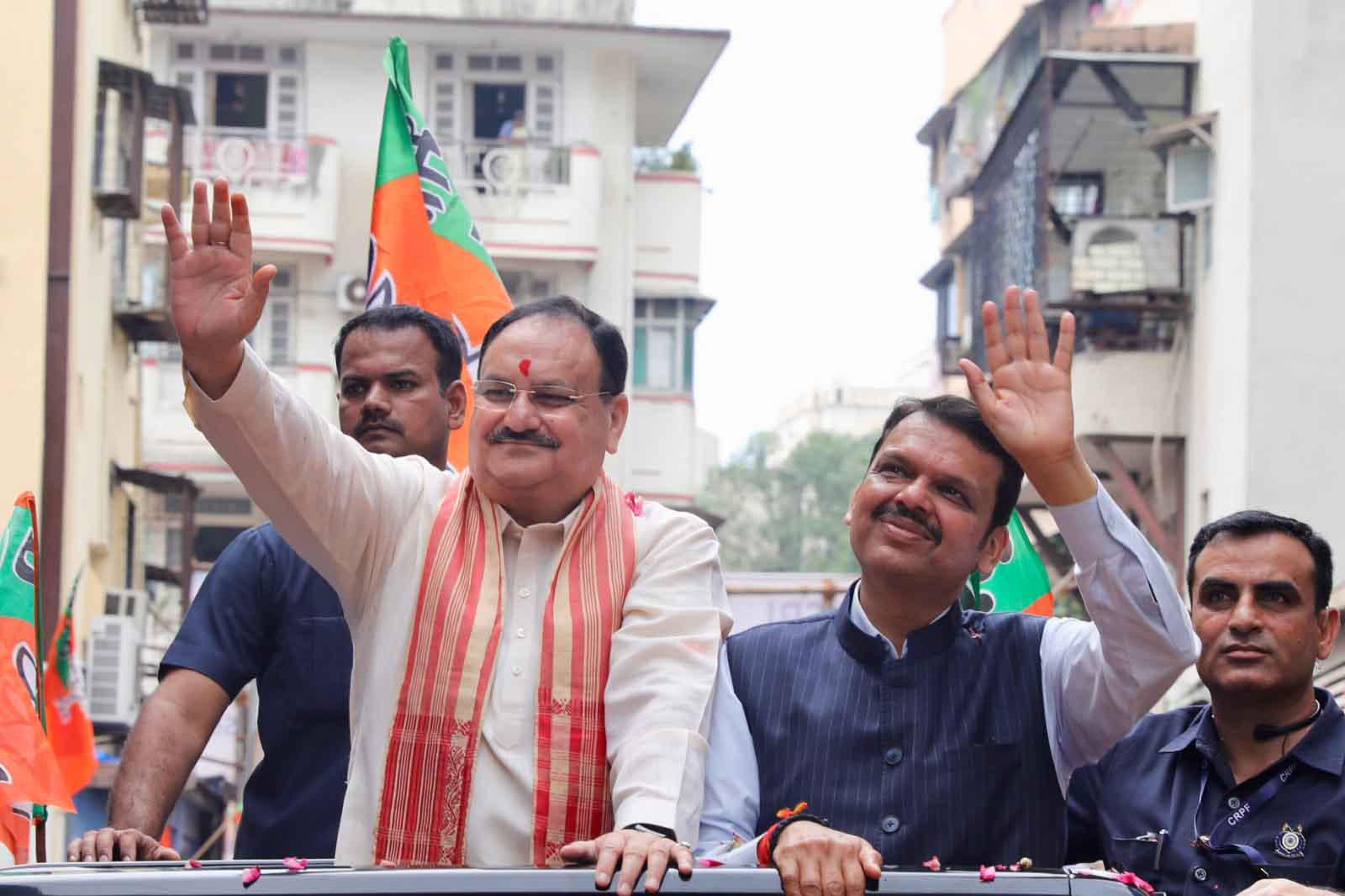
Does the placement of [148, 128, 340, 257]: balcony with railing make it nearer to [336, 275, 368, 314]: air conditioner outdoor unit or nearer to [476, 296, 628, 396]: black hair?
[336, 275, 368, 314]: air conditioner outdoor unit

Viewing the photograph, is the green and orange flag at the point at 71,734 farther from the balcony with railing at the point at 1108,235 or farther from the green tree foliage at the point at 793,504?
the green tree foliage at the point at 793,504

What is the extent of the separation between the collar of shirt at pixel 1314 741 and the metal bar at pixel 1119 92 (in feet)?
51.2

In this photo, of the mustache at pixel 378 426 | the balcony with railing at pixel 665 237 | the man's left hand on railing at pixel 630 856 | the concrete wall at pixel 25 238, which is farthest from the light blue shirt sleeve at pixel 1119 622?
the balcony with railing at pixel 665 237

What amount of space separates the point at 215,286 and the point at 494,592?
2.59ft

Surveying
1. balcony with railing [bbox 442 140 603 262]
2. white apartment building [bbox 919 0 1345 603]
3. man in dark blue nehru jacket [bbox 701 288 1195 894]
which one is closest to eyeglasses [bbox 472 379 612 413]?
man in dark blue nehru jacket [bbox 701 288 1195 894]

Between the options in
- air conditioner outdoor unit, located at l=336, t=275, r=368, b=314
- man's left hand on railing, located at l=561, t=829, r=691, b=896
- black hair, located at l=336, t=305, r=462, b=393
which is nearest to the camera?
man's left hand on railing, located at l=561, t=829, r=691, b=896

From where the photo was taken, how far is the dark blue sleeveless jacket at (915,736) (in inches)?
160

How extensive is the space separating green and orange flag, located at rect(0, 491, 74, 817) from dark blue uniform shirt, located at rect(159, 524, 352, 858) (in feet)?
2.74

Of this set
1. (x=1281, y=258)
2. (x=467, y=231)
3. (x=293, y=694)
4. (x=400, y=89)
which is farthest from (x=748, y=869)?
(x=1281, y=258)

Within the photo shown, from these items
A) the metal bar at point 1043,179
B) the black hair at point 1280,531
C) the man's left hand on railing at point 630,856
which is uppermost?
the metal bar at point 1043,179

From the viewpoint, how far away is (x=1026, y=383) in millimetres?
4000

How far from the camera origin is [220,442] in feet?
12.7

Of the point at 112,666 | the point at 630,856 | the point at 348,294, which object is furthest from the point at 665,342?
the point at 630,856

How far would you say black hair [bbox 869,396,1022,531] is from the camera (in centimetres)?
431
